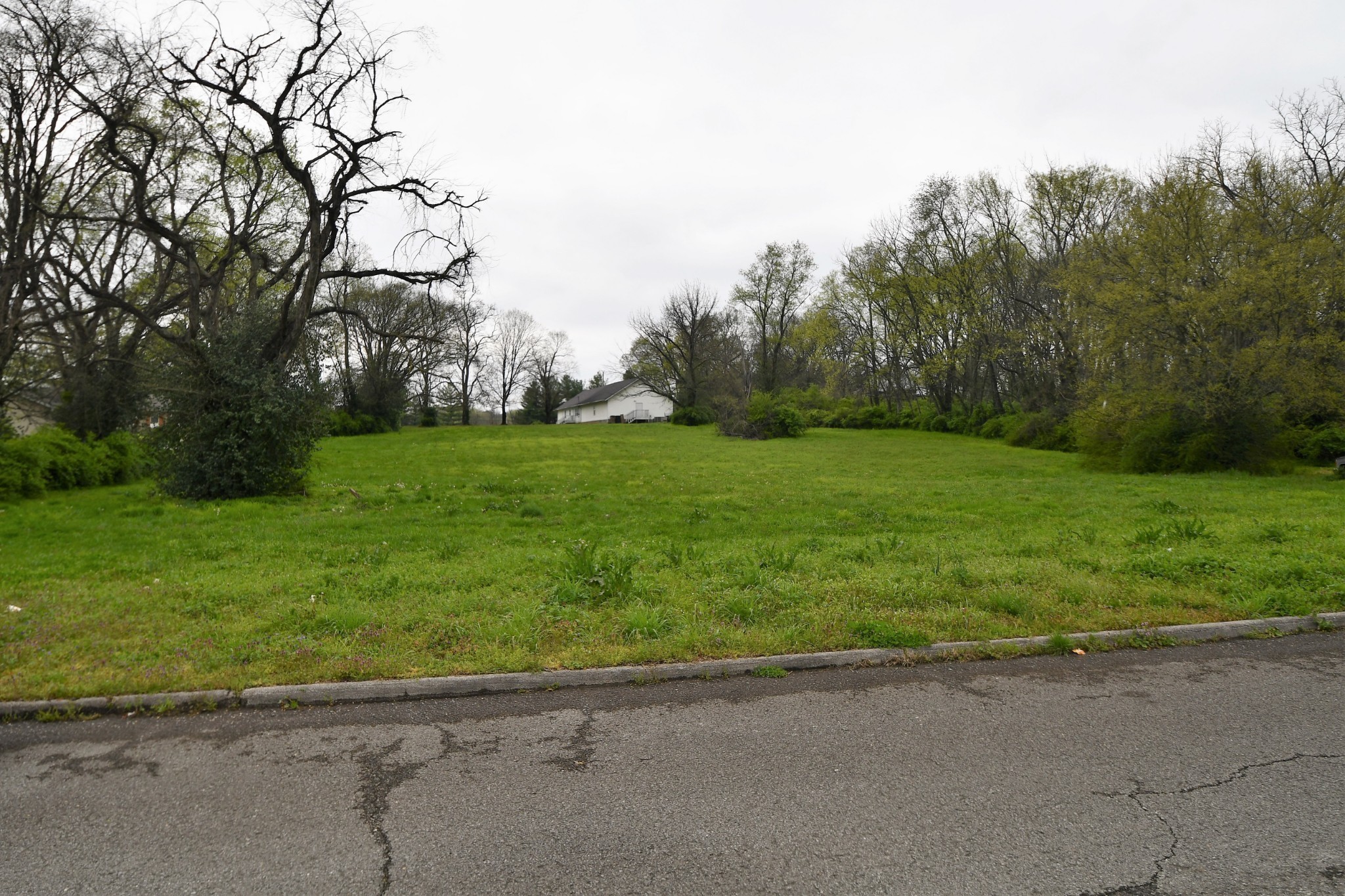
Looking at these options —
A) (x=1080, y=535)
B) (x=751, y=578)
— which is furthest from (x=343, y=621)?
(x=1080, y=535)

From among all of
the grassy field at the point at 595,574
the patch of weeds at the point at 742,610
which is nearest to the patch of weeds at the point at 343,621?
the grassy field at the point at 595,574

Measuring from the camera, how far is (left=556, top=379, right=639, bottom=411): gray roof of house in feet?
286

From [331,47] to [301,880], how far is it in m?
17.6

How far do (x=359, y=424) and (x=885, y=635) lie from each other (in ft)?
154

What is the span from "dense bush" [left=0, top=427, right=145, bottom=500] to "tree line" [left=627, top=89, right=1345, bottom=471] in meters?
27.4

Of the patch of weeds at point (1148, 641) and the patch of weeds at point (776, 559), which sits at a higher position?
the patch of weeds at point (776, 559)

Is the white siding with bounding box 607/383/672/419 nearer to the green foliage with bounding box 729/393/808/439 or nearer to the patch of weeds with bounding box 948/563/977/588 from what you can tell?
the green foliage with bounding box 729/393/808/439

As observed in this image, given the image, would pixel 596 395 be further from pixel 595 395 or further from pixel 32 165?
pixel 32 165

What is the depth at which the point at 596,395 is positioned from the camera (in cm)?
9081

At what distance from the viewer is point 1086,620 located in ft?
20.6

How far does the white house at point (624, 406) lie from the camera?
8344 centimetres

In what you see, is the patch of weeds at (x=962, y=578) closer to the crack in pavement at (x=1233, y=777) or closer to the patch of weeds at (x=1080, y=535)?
the patch of weeds at (x=1080, y=535)

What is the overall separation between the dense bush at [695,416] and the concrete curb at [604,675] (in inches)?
2167

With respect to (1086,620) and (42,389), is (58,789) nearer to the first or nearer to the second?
(1086,620)
